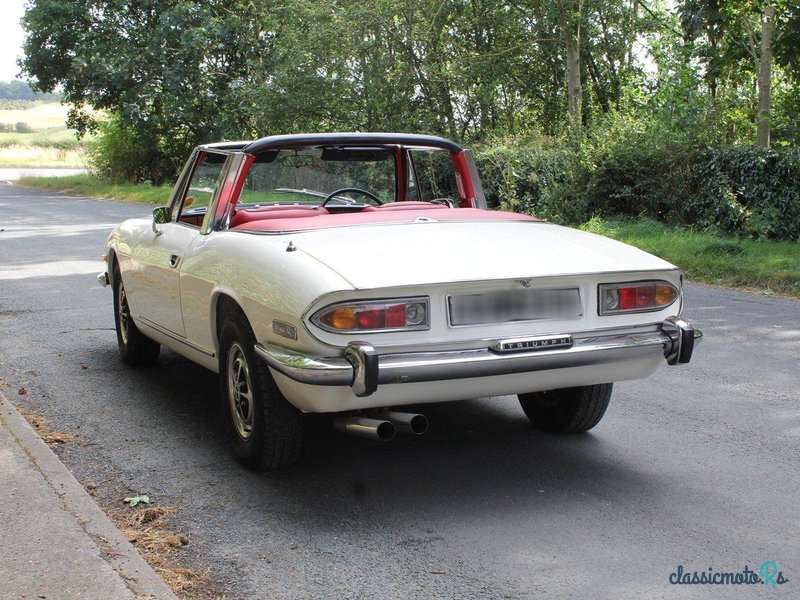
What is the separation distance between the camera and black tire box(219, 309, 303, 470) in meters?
4.49

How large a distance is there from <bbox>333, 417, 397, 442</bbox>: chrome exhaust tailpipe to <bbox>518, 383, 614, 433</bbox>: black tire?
133 centimetres

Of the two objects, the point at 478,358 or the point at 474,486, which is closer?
the point at 478,358

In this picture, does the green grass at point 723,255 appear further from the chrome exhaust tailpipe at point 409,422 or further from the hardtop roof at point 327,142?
the chrome exhaust tailpipe at point 409,422

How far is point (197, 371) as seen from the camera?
7.07 meters

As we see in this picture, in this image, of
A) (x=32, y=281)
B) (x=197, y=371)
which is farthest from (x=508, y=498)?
(x=32, y=281)

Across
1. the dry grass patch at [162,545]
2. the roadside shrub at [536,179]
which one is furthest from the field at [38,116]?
the dry grass patch at [162,545]

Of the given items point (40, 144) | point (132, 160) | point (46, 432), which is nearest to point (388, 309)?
point (46, 432)

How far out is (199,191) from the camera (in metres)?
6.07

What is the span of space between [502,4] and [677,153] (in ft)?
42.6

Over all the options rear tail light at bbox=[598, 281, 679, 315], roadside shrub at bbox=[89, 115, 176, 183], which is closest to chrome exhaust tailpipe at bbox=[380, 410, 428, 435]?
rear tail light at bbox=[598, 281, 679, 315]

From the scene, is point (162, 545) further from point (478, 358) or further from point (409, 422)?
point (478, 358)

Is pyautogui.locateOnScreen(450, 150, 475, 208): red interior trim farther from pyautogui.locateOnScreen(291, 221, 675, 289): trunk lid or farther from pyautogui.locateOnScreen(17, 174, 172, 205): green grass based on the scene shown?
pyautogui.locateOnScreen(17, 174, 172, 205): green grass

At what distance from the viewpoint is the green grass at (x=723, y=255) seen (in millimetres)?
11609

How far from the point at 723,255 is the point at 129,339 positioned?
853cm
